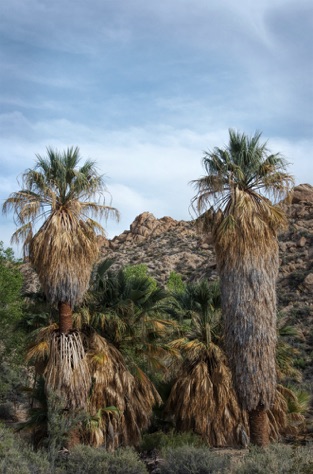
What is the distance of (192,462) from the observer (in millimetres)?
14539

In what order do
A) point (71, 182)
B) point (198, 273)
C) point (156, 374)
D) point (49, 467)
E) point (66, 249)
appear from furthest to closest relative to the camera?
1. point (198, 273)
2. point (156, 374)
3. point (71, 182)
4. point (66, 249)
5. point (49, 467)

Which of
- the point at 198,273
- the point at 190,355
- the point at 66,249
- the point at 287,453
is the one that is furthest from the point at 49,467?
the point at 198,273

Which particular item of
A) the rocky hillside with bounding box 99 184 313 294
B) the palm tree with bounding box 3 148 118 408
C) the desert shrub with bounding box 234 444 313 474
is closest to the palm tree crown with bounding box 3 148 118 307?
the palm tree with bounding box 3 148 118 408

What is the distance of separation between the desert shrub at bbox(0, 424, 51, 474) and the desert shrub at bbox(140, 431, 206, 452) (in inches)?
232

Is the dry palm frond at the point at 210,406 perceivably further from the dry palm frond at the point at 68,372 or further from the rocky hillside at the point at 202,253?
the rocky hillside at the point at 202,253

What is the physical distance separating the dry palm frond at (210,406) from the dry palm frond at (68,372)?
4.50 metres

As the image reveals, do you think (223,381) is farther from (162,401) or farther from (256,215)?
(256,215)

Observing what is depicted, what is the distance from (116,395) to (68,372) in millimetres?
2371

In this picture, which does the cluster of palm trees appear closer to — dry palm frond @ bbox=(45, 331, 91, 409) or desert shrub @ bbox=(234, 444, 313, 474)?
dry palm frond @ bbox=(45, 331, 91, 409)

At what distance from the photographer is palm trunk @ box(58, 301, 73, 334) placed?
1864cm

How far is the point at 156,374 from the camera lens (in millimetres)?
24672

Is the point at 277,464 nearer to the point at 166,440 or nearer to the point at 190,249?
the point at 166,440

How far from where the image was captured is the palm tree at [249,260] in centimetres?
1805

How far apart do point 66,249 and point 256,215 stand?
5788 millimetres
